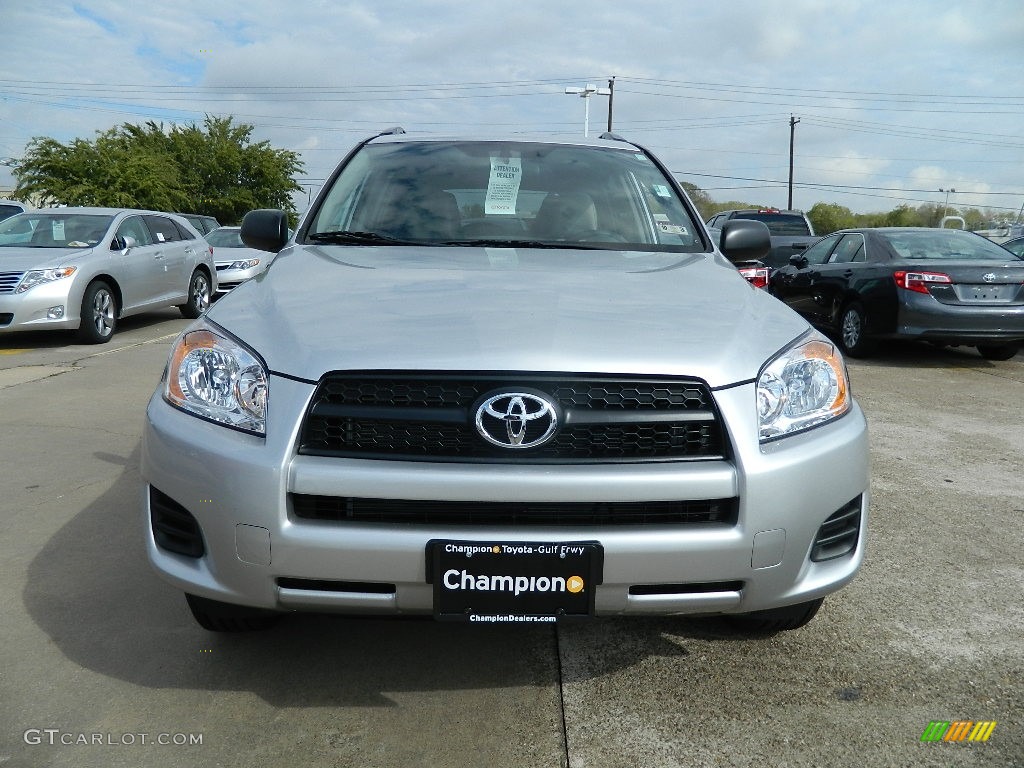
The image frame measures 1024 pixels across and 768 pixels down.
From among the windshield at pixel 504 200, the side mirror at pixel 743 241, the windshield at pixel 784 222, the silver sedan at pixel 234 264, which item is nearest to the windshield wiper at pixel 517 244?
the windshield at pixel 504 200

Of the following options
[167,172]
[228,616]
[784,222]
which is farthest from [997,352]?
[167,172]

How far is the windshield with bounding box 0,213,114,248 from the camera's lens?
32.4ft

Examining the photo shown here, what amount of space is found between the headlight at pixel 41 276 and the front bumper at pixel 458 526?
26.3 ft

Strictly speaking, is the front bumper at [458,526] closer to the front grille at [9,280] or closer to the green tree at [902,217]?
the front grille at [9,280]

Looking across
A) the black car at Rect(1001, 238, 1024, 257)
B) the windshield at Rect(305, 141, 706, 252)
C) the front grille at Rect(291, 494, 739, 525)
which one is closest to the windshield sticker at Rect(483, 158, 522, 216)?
the windshield at Rect(305, 141, 706, 252)

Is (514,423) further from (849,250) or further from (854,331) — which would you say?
(849,250)

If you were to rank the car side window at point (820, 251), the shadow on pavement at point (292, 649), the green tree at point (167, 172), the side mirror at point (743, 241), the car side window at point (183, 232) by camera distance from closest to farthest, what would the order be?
the shadow on pavement at point (292, 649) < the side mirror at point (743, 241) < the car side window at point (820, 251) < the car side window at point (183, 232) < the green tree at point (167, 172)

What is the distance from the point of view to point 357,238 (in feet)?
10.5

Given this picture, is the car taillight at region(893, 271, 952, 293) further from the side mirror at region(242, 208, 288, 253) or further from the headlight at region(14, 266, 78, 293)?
the headlight at region(14, 266, 78, 293)

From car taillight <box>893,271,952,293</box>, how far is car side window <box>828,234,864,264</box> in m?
0.88

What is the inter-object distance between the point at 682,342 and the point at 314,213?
1821mm

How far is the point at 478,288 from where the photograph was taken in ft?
8.05

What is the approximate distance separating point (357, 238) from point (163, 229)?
9465mm

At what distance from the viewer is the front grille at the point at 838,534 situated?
221 cm
